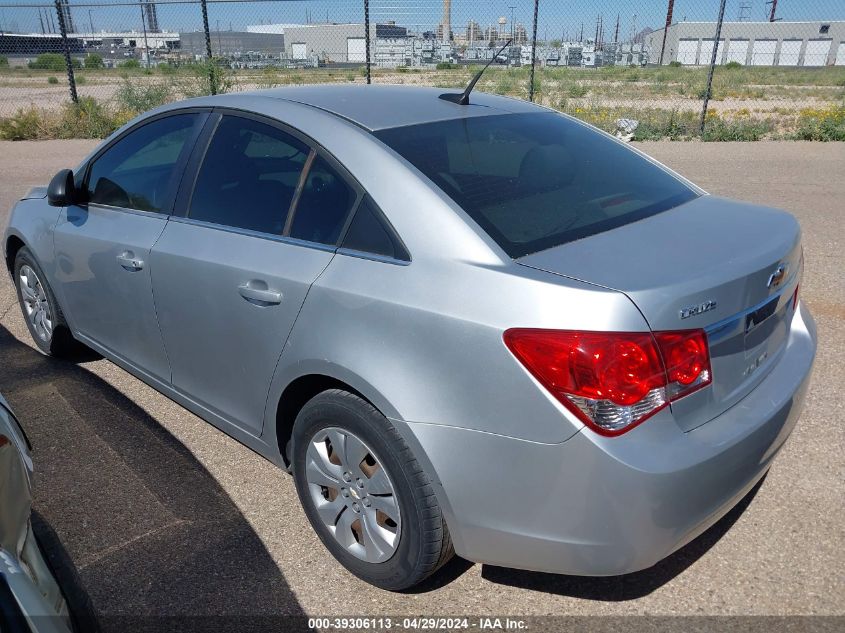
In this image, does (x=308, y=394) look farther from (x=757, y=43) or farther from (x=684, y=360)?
(x=757, y=43)

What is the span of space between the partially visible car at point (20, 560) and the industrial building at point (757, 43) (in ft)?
136

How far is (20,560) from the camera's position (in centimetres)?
164

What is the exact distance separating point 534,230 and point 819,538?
5.42ft

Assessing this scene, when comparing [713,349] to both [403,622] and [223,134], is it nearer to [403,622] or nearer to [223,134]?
[403,622]

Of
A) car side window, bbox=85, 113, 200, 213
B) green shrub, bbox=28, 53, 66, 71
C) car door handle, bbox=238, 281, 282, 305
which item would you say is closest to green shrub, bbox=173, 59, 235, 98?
car side window, bbox=85, 113, 200, 213

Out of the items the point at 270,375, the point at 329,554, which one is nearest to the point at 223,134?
the point at 270,375

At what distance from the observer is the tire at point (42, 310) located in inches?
164

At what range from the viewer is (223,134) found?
3.11 meters

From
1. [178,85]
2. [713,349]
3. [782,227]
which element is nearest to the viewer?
[713,349]

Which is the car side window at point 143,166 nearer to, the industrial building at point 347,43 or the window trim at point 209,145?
the window trim at point 209,145

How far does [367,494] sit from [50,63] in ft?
119

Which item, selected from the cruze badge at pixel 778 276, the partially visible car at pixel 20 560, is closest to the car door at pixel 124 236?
the partially visible car at pixel 20 560

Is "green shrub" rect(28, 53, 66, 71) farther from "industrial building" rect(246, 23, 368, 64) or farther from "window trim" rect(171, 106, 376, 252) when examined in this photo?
"window trim" rect(171, 106, 376, 252)

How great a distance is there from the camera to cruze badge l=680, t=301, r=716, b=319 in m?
1.98
